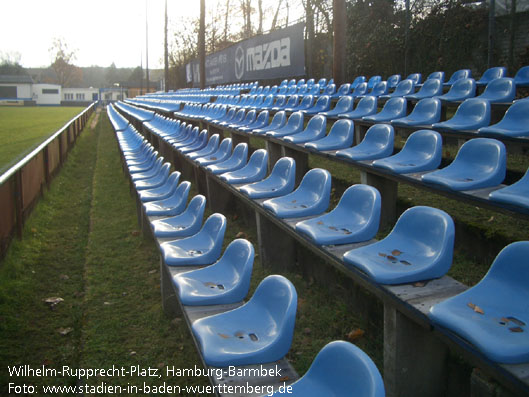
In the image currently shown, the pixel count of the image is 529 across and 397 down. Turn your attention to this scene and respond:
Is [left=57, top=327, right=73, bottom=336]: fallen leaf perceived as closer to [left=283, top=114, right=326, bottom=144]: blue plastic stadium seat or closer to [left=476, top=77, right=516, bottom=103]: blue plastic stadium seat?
[left=283, top=114, right=326, bottom=144]: blue plastic stadium seat

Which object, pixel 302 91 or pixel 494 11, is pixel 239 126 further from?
pixel 494 11

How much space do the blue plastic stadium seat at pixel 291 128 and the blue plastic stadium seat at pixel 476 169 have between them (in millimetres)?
2542

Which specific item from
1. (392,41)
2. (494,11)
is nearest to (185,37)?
(392,41)

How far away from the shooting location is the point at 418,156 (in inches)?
144

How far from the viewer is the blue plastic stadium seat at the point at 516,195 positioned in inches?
92.0

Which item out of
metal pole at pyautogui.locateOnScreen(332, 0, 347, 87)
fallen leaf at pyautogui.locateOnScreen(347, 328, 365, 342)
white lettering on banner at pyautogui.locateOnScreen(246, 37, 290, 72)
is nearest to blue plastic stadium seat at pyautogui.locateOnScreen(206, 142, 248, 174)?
fallen leaf at pyautogui.locateOnScreen(347, 328, 365, 342)

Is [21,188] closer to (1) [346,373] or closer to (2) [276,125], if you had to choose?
(2) [276,125]

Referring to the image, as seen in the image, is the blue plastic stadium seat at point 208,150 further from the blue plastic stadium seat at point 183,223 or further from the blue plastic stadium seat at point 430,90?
the blue plastic stadium seat at point 430,90

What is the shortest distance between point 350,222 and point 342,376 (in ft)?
4.82

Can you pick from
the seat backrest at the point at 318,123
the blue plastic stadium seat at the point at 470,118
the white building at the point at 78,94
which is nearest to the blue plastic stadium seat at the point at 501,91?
the blue plastic stadium seat at the point at 470,118

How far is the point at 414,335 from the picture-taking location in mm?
2037

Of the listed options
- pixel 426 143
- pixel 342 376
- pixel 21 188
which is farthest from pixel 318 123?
pixel 342 376

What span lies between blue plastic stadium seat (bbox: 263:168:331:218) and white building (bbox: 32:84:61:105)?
235 feet

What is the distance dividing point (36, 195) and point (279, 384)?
5420 mm
